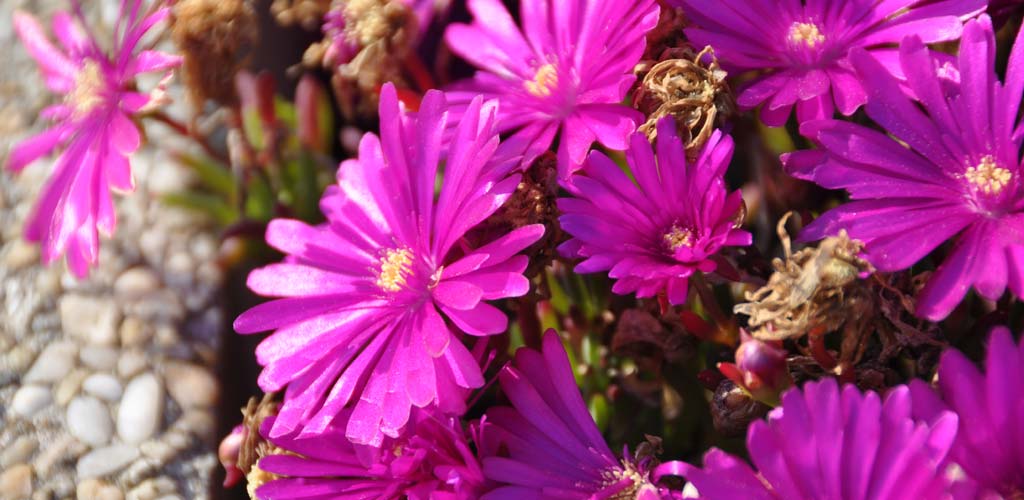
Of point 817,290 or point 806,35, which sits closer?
point 817,290

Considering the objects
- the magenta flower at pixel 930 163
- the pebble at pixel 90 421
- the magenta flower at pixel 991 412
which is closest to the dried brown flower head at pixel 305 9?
the pebble at pixel 90 421

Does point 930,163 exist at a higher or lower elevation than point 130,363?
higher

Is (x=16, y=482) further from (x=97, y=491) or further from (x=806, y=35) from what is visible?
(x=806, y=35)

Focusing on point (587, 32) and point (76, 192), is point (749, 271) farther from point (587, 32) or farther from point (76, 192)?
point (76, 192)

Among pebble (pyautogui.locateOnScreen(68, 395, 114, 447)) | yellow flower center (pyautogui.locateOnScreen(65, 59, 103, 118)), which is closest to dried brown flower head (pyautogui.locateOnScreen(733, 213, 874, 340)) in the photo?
yellow flower center (pyautogui.locateOnScreen(65, 59, 103, 118))

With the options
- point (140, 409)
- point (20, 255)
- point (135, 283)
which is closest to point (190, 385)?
point (140, 409)

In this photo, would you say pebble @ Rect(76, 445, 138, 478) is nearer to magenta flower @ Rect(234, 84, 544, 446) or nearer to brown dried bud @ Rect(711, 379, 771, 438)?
magenta flower @ Rect(234, 84, 544, 446)
